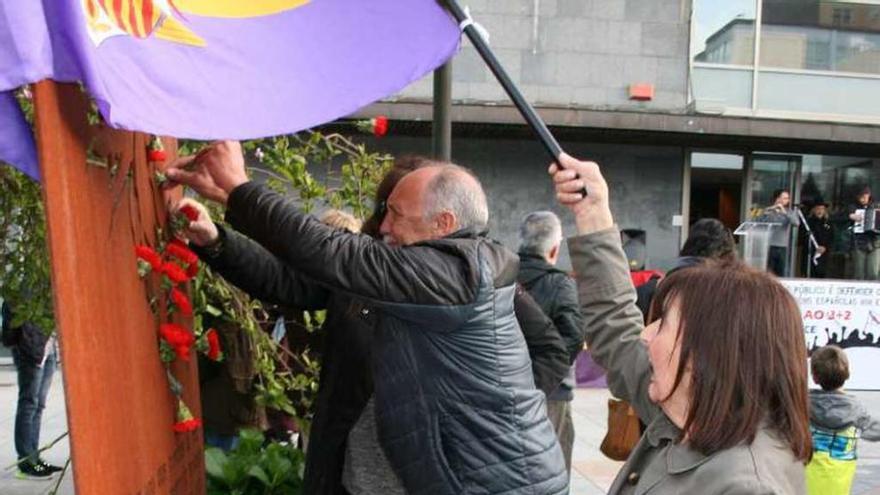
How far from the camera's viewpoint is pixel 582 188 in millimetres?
1777

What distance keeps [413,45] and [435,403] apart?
2.78 feet

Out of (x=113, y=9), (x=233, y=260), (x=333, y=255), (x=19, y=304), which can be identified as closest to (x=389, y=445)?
(x=333, y=255)

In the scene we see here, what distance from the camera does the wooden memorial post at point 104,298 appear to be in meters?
1.32

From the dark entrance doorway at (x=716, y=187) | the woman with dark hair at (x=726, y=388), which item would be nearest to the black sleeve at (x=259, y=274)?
the woman with dark hair at (x=726, y=388)

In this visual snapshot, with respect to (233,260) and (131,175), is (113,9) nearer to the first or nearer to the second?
(131,175)

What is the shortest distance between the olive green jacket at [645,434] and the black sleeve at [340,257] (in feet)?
1.04

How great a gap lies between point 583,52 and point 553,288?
9.06 metres

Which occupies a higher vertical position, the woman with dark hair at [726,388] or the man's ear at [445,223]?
the man's ear at [445,223]

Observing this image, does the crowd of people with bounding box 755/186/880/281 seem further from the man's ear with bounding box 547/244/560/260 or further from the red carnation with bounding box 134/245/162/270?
the red carnation with bounding box 134/245/162/270

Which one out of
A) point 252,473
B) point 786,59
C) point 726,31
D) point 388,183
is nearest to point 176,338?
point 388,183

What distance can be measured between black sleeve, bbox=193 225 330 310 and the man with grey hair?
6.04ft

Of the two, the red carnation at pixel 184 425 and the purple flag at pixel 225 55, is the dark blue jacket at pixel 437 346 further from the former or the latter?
the red carnation at pixel 184 425

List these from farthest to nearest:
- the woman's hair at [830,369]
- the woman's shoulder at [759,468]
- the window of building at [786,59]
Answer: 1. the window of building at [786,59]
2. the woman's hair at [830,369]
3. the woman's shoulder at [759,468]

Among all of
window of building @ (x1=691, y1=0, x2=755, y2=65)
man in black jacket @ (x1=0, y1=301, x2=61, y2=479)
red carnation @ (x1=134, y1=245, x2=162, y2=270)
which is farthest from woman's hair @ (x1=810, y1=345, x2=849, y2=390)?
window of building @ (x1=691, y1=0, x2=755, y2=65)
